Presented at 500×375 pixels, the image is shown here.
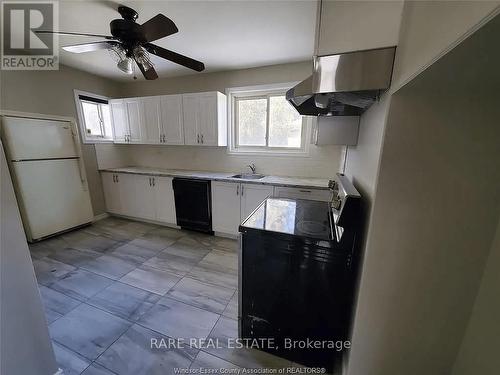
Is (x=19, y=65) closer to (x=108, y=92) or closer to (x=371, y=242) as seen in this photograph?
(x=108, y=92)

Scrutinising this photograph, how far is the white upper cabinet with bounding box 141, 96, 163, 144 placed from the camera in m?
3.39

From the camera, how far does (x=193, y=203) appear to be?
10.4 feet

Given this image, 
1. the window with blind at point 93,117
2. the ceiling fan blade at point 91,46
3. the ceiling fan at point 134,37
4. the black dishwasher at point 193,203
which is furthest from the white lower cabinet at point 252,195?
the window with blind at point 93,117

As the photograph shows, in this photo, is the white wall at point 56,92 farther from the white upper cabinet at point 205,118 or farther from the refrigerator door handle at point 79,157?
the white upper cabinet at point 205,118

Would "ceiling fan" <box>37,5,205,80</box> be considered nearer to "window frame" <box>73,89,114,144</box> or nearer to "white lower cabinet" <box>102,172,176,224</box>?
"white lower cabinet" <box>102,172,176,224</box>

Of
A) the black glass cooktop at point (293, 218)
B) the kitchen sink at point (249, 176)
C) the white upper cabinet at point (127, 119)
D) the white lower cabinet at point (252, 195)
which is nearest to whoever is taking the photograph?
the black glass cooktop at point (293, 218)

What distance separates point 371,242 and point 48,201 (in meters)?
4.05

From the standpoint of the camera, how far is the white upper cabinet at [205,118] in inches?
121

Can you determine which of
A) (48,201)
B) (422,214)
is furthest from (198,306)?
(48,201)

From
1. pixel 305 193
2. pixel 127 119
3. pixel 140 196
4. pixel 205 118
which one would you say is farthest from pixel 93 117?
pixel 305 193

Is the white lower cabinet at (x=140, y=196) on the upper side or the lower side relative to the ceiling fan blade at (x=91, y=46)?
lower

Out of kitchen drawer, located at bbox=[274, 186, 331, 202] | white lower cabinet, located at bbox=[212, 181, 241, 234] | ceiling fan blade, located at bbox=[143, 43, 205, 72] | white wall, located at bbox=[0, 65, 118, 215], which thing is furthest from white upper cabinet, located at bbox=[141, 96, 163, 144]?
kitchen drawer, located at bbox=[274, 186, 331, 202]

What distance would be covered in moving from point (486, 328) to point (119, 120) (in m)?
4.88

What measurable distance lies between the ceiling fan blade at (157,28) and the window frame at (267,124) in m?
1.79
